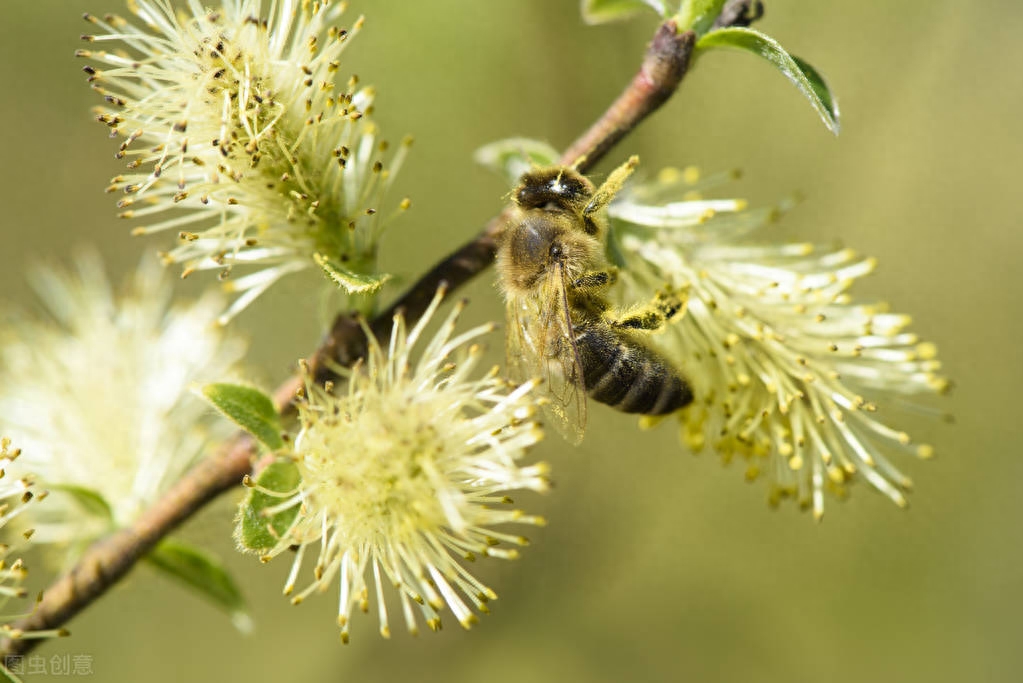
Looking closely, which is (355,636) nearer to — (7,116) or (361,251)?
(361,251)

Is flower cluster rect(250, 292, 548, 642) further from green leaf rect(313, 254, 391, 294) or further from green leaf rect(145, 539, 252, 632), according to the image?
green leaf rect(145, 539, 252, 632)

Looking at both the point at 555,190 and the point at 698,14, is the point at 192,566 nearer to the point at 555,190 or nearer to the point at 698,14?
the point at 555,190

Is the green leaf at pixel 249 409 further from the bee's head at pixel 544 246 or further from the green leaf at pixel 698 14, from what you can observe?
the green leaf at pixel 698 14

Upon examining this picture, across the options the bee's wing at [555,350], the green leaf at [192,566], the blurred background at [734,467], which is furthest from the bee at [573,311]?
the blurred background at [734,467]

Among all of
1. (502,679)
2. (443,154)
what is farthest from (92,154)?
(502,679)

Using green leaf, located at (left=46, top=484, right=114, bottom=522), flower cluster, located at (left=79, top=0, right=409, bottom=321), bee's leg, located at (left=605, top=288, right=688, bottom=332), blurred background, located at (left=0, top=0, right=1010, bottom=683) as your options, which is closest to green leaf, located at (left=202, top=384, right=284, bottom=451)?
flower cluster, located at (left=79, top=0, right=409, bottom=321)

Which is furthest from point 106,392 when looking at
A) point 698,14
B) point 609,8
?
point 698,14
